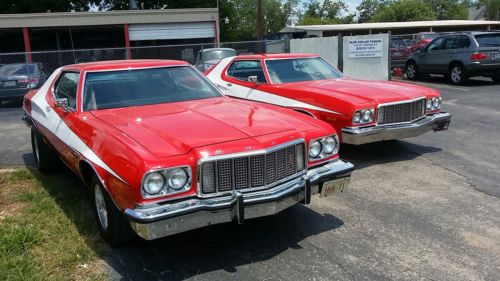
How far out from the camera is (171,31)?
26.6 meters

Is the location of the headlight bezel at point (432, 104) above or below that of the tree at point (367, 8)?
below

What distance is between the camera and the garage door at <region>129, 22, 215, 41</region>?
26.2 m

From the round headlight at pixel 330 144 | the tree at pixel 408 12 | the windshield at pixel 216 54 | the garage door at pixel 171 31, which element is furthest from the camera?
the tree at pixel 408 12

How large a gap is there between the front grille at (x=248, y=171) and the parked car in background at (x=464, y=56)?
12903 mm

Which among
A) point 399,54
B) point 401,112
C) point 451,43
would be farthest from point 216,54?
point 401,112

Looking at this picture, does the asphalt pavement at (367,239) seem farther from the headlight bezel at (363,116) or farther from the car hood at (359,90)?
the car hood at (359,90)

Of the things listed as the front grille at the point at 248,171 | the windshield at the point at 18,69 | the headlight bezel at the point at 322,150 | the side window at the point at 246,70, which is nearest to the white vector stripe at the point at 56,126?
the front grille at the point at 248,171

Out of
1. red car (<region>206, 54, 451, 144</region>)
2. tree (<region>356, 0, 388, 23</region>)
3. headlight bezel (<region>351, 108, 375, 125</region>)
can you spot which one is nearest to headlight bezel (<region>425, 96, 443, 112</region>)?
red car (<region>206, 54, 451, 144</region>)

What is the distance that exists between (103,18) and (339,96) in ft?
70.9

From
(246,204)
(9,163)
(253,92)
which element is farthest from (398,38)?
(246,204)

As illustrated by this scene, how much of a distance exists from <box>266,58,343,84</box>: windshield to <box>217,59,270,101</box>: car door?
0.19 meters

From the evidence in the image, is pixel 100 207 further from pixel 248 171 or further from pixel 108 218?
pixel 248 171

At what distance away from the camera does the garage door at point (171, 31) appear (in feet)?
85.9

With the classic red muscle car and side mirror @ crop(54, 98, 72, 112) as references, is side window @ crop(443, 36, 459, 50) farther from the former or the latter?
side mirror @ crop(54, 98, 72, 112)
